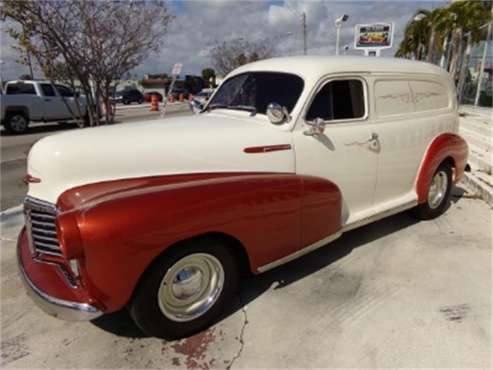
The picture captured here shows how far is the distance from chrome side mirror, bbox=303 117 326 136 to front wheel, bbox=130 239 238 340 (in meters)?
1.19

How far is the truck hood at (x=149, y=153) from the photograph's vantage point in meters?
2.46

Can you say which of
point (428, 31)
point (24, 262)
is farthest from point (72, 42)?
point (428, 31)

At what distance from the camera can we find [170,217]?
89.2 inches

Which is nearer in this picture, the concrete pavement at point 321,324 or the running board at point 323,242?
the concrete pavement at point 321,324

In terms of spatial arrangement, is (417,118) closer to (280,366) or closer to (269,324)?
(269,324)

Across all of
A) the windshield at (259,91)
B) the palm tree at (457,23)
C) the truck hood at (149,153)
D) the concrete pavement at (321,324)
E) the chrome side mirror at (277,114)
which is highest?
the palm tree at (457,23)

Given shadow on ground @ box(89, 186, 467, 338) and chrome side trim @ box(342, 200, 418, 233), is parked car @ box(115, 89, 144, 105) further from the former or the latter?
chrome side trim @ box(342, 200, 418, 233)

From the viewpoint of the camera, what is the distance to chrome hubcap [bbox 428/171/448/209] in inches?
185

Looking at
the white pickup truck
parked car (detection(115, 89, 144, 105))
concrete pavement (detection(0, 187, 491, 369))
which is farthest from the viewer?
parked car (detection(115, 89, 144, 105))

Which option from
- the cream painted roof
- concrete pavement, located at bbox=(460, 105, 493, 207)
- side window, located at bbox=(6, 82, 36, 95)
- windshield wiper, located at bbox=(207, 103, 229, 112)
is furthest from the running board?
side window, located at bbox=(6, 82, 36, 95)

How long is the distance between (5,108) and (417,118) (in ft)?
46.6

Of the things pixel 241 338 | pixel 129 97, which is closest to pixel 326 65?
pixel 241 338

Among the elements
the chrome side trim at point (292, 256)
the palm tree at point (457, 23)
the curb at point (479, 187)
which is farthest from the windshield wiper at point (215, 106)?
the palm tree at point (457, 23)

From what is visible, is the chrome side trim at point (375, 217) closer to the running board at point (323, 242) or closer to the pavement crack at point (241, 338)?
the running board at point (323, 242)
